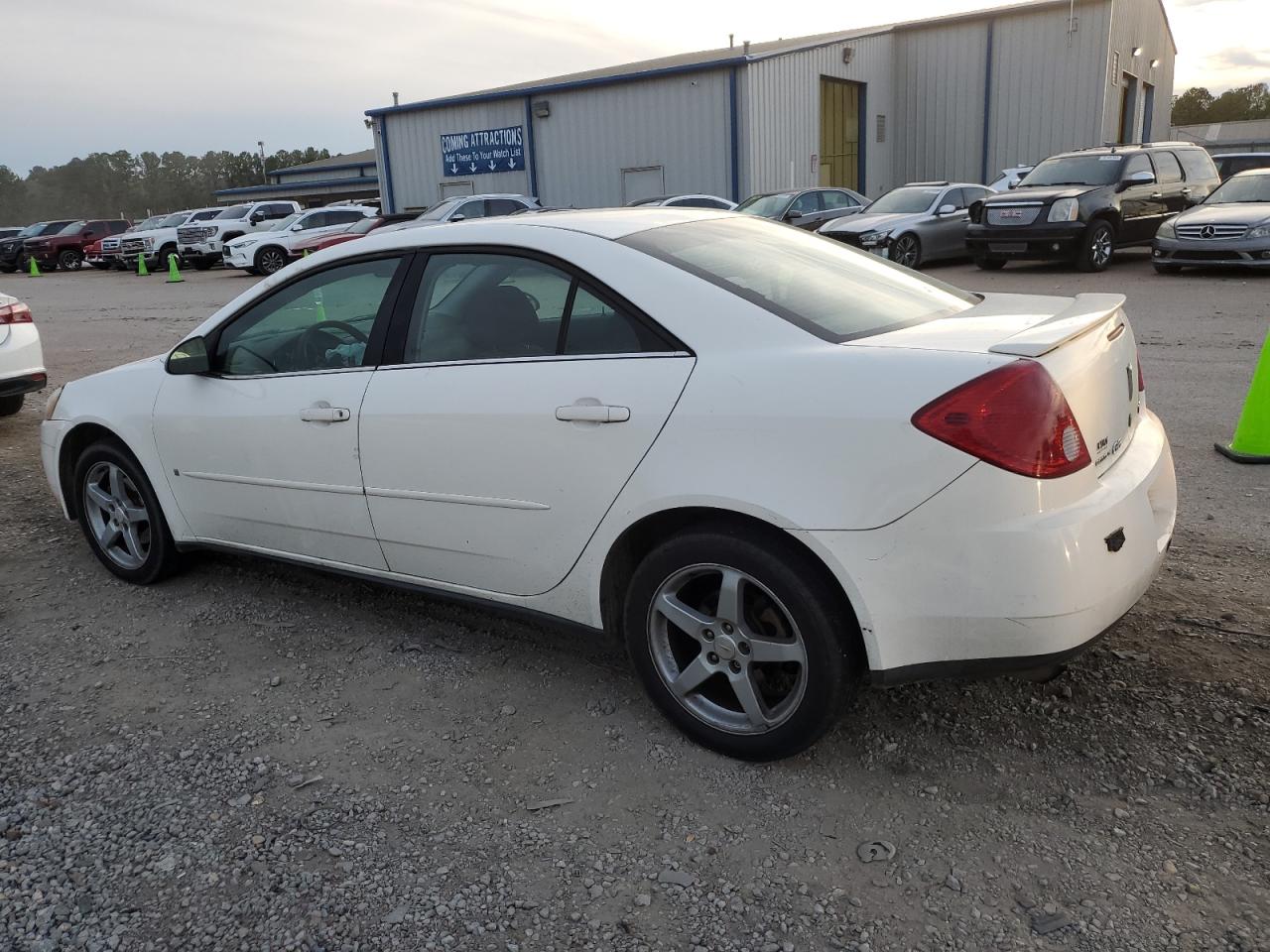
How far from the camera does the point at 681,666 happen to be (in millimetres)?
3033

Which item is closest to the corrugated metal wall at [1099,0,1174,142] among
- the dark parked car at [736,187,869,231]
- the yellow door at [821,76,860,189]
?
the yellow door at [821,76,860,189]

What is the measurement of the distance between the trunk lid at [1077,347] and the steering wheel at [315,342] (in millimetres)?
2067

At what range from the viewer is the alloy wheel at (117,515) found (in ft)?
14.7

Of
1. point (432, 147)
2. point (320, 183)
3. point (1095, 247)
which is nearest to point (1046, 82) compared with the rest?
point (1095, 247)

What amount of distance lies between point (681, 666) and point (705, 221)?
1561mm

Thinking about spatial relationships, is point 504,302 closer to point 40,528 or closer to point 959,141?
point 40,528

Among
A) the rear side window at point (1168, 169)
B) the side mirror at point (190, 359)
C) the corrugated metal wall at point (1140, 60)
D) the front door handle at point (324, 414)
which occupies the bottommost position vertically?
the front door handle at point (324, 414)

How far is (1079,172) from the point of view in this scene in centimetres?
1549

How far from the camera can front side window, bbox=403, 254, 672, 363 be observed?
3.01 meters

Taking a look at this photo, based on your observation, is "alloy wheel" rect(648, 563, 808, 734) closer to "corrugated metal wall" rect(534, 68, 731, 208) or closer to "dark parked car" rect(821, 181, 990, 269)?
"dark parked car" rect(821, 181, 990, 269)

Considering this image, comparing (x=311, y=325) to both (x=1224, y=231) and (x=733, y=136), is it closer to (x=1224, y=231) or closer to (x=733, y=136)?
(x=1224, y=231)

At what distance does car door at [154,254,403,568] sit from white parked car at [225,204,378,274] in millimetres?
21174

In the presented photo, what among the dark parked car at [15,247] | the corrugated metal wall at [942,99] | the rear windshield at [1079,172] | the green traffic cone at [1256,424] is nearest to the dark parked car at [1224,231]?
the rear windshield at [1079,172]

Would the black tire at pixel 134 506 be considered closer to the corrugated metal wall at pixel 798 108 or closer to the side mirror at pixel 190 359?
the side mirror at pixel 190 359
